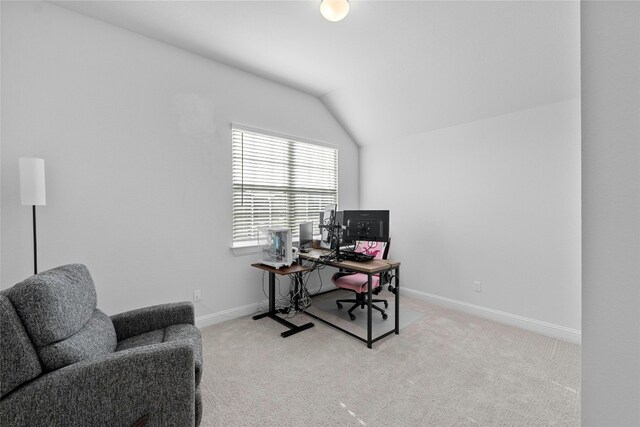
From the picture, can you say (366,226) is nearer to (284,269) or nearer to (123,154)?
(284,269)

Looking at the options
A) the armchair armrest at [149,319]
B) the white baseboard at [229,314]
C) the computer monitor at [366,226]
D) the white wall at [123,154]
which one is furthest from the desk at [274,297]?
the armchair armrest at [149,319]

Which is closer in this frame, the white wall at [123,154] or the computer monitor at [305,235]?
the white wall at [123,154]

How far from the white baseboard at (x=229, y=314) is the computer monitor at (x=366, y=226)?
1.41 m

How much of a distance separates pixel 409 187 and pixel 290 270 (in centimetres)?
217

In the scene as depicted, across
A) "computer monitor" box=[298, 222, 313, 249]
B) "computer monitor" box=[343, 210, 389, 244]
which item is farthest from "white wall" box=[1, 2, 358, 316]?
"computer monitor" box=[343, 210, 389, 244]

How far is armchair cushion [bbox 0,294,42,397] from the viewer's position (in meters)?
1.15

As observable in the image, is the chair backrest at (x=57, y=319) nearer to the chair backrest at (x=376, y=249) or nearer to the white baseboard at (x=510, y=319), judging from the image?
the chair backrest at (x=376, y=249)

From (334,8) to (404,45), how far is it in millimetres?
934

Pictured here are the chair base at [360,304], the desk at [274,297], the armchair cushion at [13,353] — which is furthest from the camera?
the chair base at [360,304]

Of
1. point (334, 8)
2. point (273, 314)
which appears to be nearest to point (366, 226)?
point (273, 314)

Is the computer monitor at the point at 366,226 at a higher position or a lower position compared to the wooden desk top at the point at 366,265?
higher

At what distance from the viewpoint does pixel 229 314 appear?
128 inches

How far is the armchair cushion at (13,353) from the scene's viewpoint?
3.77 feet

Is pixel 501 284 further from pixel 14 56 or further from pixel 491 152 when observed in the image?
pixel 14 56
